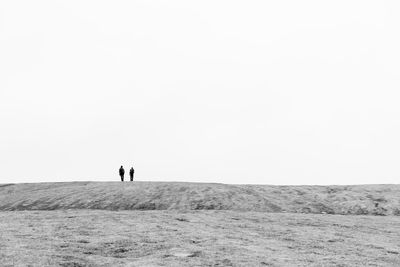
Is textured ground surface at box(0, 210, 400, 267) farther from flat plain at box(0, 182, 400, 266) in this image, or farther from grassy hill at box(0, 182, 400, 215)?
grassy hill at box(0, 182, 400, 215)

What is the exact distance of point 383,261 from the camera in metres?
20.5

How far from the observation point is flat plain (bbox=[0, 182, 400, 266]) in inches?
781

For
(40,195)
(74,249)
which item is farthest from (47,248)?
(40,195)

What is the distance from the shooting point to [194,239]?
23.6m

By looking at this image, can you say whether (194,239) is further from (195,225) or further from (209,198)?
(209,198)

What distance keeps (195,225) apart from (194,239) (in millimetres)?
4692

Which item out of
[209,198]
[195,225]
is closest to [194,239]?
[195,225]

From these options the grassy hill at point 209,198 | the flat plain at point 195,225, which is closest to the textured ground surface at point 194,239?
the flat plain at point 195,225

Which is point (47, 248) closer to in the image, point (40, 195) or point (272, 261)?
point (272, 261)

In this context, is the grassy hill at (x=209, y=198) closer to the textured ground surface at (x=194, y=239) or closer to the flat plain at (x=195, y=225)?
the flat plain at (x=195, y=225)

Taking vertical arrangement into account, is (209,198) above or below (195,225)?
above

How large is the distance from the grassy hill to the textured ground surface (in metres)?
2.79

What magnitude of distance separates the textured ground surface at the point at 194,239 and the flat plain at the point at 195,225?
44mm

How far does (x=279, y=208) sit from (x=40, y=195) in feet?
63.6
